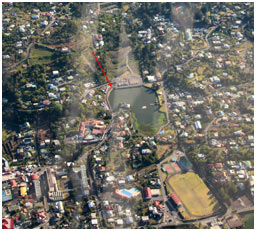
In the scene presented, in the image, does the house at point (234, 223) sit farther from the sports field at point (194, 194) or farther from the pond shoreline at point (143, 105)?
the pond shoreline at point (143, 105)

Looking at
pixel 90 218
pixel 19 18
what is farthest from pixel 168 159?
pixel 19 18

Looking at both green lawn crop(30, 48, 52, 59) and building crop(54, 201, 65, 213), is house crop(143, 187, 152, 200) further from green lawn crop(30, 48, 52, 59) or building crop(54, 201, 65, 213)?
green lawn crop(30, 48, 52, 59)

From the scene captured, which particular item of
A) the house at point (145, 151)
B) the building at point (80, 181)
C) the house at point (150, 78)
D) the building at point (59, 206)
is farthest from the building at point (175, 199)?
the house at point (150, 78)

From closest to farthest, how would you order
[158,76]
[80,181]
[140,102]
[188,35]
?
1. [80,181]
2. [140,102]
3. [158,76]
4. [188,35]

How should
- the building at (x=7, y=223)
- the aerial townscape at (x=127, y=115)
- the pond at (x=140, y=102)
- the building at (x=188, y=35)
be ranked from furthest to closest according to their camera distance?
the building at (x=188, y=35) < the pond at (x=140, y=102) < the aerial townscape at (x=127, y=115) < the building at (x=7, y=223)

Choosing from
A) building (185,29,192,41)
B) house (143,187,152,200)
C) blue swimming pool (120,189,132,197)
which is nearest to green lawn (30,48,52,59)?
building (185,29,192,41)

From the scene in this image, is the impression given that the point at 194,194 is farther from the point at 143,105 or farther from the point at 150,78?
the point at 150,78

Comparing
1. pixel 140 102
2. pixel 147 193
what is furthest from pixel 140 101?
pixel 147 193
